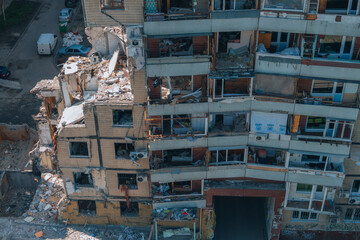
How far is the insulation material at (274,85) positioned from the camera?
108 feet

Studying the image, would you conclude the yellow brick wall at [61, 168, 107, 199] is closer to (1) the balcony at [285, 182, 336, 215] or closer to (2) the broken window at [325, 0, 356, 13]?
(1) the balcony at [285, 182, 336, 215]

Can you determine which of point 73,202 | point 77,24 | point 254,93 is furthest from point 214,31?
point 77,24

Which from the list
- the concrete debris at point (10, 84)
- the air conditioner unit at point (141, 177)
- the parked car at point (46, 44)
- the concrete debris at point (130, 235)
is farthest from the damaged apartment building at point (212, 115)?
the parked car at point (46, 44)

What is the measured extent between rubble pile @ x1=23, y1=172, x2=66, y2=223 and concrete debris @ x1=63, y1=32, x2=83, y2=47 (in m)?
25.7

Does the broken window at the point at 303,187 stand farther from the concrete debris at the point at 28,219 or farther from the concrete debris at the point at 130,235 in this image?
the concrete debris at the point at 28,219

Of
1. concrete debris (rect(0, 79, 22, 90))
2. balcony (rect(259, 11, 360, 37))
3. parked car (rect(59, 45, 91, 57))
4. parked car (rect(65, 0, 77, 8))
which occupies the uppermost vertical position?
balcony (rect(259, 11, 360, 37))

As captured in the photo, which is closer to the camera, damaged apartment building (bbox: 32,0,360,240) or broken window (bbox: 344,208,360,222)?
damaged apartment building (bbox: 32,0,360,240)

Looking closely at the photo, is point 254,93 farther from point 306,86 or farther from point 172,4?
point 172,4

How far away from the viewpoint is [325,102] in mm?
33344

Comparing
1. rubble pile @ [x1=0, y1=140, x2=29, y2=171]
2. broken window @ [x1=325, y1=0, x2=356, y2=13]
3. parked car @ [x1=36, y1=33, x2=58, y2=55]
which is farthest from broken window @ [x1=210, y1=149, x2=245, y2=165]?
parked car @ [x1=36, y1=33, x2=58, y2=55]

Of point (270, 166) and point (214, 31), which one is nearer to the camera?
point (214, 31)

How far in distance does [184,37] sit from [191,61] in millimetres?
2998

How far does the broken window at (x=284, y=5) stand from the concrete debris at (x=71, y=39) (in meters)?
39.5

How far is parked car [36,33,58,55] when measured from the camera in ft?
202
